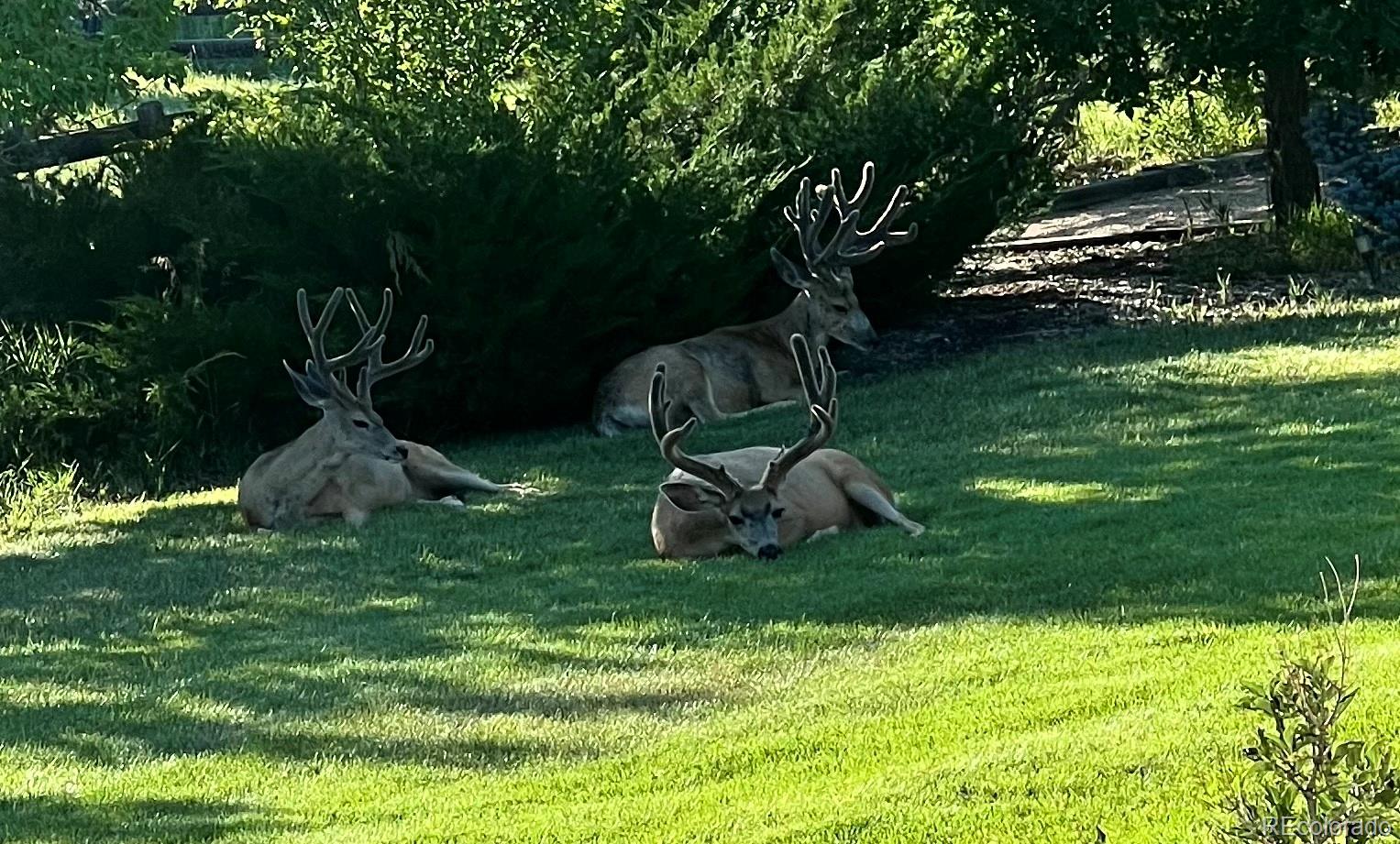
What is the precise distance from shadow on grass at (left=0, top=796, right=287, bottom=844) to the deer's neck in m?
10.3

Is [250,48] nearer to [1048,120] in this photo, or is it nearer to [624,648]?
[1048,120]

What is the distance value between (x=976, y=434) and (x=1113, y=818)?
766 centimetres

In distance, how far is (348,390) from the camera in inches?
561

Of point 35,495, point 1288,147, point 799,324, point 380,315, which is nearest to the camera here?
point 380,315

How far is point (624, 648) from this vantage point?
9.11m

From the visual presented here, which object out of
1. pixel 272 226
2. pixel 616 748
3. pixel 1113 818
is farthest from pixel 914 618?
pixel 272 226

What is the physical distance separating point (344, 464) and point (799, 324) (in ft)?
15.4

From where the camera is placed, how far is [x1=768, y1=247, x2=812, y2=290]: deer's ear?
55.8 ft

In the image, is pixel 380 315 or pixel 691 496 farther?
pixel 380 315

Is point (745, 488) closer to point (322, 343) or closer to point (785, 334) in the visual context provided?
point (322, 343)

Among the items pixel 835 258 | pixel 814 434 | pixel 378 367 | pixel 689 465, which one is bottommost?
pixel 689 465

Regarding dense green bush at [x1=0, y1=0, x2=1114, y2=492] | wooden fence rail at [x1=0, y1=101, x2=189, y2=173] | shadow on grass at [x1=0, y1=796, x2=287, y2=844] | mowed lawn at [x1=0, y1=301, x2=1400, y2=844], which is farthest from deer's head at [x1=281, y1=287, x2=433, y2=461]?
shadow on grass at [x1=0, y1=796, x2=287, y2=844]

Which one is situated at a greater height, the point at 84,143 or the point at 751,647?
the point at 84,143

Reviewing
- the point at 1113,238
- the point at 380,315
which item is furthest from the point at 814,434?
the point at 1113,238
